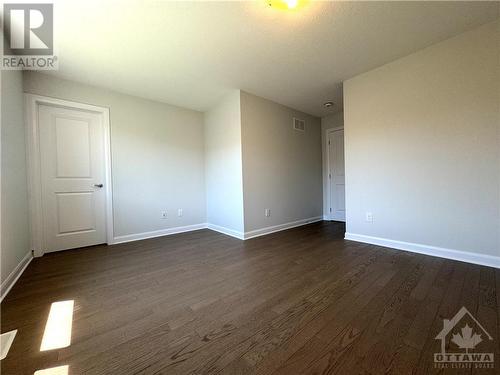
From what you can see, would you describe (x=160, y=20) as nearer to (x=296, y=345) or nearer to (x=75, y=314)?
(x=75, y=314)

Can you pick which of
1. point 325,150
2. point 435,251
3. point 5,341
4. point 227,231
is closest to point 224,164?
point 227,231

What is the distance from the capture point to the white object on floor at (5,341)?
1.09 m

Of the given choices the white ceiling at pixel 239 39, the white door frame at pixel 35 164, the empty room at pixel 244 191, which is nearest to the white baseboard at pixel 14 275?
the empty room at pixel 244 191

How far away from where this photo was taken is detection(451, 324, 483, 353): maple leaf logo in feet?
3.52

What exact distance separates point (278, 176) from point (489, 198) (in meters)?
2.56

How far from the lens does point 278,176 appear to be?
3768 millimetres

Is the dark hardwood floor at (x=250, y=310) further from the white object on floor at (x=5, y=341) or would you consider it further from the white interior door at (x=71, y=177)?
the white interior door at (x=71, y=177)

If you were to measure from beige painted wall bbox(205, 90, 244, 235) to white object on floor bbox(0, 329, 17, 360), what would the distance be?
243 centimetres

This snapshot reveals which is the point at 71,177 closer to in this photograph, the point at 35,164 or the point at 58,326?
the point at 35,164

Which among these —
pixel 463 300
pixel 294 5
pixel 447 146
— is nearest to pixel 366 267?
pixel 463 300

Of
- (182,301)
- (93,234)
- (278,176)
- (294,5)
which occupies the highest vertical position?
(294,5)

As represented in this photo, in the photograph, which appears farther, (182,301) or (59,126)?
(59,126)

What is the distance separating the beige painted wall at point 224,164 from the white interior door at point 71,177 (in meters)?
1.73

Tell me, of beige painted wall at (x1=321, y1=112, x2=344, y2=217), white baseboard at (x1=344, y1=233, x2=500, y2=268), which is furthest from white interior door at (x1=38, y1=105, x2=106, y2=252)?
beige painted wall at (x1=321, y1=112, x2=344, y2=217)
